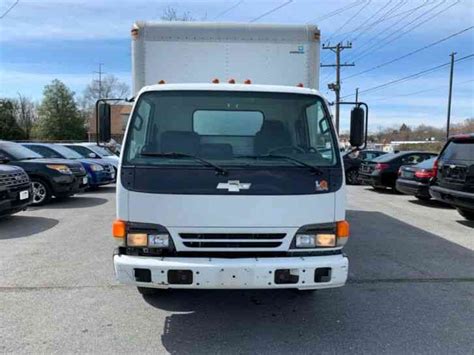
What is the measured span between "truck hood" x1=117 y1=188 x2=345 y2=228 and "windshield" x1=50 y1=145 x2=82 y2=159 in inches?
461

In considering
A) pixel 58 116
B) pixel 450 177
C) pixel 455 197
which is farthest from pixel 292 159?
pixel 58 116

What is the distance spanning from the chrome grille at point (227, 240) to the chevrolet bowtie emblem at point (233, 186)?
1.23ft

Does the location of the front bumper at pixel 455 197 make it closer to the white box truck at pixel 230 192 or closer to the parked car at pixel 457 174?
the parked car at pixel 457 174

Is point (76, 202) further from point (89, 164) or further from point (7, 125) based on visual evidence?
point (7, 125)

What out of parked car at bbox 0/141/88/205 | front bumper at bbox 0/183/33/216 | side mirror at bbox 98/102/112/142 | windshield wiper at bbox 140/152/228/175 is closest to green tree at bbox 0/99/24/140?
parked car at bbox 0/141/88/205

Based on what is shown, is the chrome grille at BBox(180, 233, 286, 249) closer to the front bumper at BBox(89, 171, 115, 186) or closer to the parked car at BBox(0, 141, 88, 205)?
the parked car at BBox(0, 141, 88, 205)

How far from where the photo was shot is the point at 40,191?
1144 cm

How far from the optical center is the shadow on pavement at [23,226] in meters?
8.01

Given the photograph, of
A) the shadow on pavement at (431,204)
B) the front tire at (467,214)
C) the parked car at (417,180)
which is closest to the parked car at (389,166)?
the shadow on pavement at (431,204)

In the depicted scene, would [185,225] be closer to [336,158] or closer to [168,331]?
[168,331]

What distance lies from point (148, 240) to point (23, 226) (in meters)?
5.81

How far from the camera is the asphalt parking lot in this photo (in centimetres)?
392

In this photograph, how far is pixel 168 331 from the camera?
Result: 13.6ft

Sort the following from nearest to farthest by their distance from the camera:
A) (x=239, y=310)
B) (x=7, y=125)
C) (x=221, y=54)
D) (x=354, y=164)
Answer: (x=239, y=310) < (x=221, y=54) < (x=354, y=164) < (x=7, y=125)
